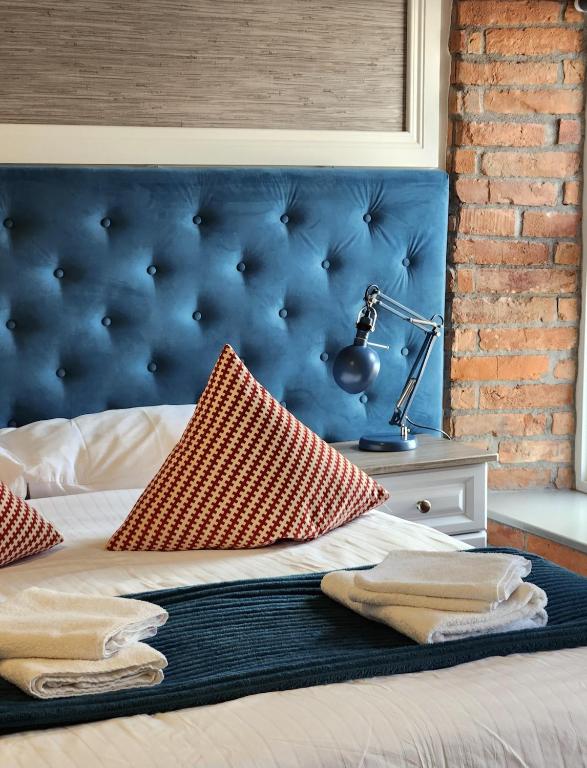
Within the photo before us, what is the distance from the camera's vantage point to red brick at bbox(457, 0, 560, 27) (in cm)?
313

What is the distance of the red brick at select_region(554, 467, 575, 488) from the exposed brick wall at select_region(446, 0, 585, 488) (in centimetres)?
8

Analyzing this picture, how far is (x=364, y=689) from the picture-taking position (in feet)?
4.49

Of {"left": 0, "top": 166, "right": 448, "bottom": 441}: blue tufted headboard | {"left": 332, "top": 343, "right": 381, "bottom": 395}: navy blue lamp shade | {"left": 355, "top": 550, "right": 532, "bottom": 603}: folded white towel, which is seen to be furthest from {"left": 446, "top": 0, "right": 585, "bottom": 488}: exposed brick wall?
{"left": 355, "top": 550, "right": 532, "bottom": 603}: folded white towel

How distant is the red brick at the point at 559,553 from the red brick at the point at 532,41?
147 cm

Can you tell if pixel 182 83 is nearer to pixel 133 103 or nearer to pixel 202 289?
pixel 133 103

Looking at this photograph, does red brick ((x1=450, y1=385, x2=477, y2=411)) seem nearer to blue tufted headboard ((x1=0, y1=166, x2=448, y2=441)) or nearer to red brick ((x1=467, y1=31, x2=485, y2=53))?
blue tufted headboard ((x1=0, y1=166, x2=448, y2=441))

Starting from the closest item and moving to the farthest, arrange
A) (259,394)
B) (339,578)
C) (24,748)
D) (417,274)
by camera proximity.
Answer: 1. (24,748)
2. (339,578)
3. (259,394)
4. (417,274)

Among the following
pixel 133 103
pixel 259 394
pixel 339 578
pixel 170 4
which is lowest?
pixel 339 578

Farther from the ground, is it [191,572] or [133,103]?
[133,103]

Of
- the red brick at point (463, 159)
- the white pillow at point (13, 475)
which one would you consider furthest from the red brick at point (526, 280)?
the white pillow at point (13, 475)

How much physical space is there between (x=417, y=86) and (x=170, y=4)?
782 mm

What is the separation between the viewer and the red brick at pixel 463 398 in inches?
129

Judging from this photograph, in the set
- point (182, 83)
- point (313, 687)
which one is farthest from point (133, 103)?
point (313, 687)

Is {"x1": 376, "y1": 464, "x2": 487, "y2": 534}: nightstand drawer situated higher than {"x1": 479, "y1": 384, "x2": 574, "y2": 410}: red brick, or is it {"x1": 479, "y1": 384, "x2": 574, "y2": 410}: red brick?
{"x1": 479, "y1": 384, "x2": 574, "y2": 410}: red brick
